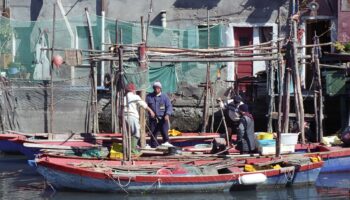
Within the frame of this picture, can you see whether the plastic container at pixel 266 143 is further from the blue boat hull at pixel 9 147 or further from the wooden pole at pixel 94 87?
the blue boat hull at pixel 9 147

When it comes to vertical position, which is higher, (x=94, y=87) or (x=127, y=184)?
(x=94, y=87)

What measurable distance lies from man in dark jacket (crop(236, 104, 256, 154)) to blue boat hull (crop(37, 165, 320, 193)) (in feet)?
5.20

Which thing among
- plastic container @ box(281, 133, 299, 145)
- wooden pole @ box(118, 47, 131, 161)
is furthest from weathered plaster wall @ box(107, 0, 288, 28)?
wooden pole @ box(118, 47, 131, 161)

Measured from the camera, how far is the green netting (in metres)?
27.2

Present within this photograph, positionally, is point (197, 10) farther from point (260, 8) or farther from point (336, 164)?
point (336, 164)

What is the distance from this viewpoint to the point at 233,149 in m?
20.8

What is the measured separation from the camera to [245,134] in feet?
67.4

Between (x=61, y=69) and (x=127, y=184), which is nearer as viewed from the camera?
(x=127, y=184)

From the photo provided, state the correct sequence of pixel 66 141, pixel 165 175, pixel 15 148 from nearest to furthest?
pixel 165 175 < pixel 66 141 < pixel 15 148

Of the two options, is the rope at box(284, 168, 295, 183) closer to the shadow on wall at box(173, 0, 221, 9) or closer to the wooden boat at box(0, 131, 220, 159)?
the wooden boat at box(0, 131, 220, 159)

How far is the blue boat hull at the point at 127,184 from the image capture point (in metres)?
18.6

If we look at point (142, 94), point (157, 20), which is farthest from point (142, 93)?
point (157, 20)

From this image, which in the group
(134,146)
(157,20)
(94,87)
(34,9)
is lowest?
(134,146)

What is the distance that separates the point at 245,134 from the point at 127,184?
351cm
